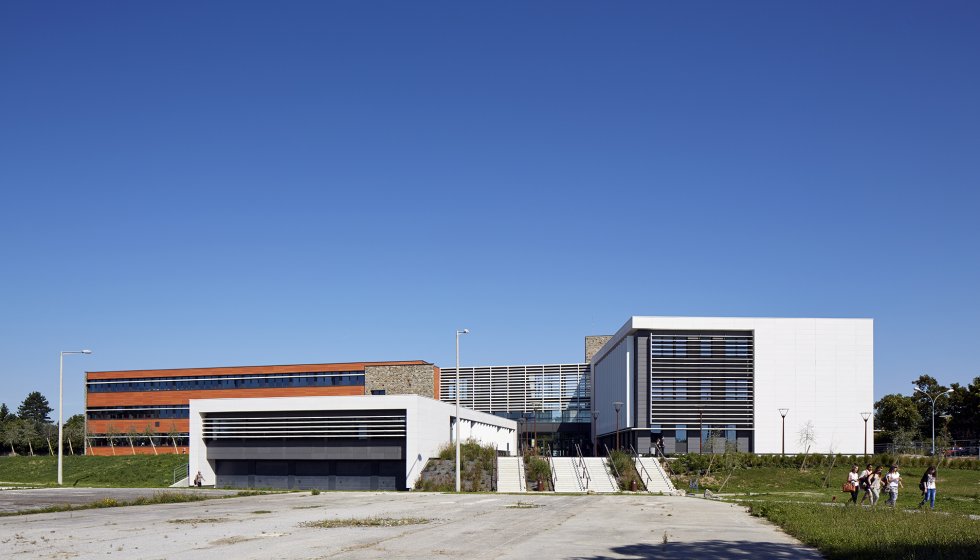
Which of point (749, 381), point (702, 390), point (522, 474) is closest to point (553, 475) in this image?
point (522, 474)

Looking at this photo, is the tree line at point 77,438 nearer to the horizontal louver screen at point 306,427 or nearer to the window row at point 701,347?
the horizontal louver screen at point 306,427

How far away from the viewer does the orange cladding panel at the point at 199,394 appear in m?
99.6

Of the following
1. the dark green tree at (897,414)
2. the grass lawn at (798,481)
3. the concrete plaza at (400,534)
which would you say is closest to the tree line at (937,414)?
the dark green tree at (897,414)

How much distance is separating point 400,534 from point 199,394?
87626 mm

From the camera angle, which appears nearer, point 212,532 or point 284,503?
point 212,532

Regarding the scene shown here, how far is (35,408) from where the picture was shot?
170500 millimetres

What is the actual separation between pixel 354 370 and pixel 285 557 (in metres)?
85.6

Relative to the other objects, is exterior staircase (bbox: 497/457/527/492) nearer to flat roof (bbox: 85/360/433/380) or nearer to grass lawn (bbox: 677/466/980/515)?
grass lawn (bbox: 677/466/980/515)

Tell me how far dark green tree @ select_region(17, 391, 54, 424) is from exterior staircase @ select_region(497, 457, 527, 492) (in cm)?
13697

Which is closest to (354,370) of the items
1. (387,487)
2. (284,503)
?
(387,487)

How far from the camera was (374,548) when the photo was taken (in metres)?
16.9

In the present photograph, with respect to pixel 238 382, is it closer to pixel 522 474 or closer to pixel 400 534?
pixel 522 474

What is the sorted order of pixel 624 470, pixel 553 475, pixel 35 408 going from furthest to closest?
pixel 35 408 → pixel 624 470 → pixel 553 475

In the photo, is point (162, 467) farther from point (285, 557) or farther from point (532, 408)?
point (285, 557)
